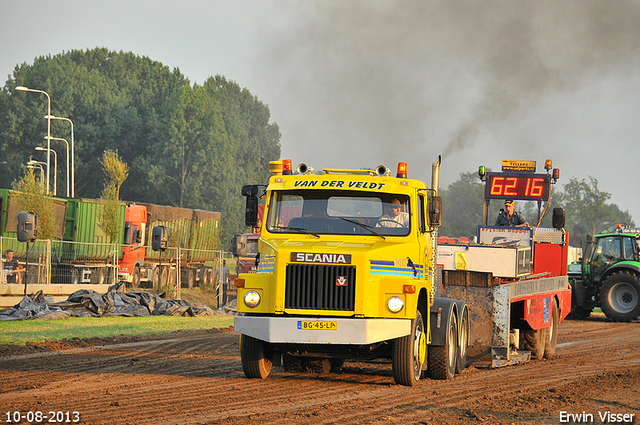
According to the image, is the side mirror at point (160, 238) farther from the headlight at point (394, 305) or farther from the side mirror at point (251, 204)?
the headlight at point (394, 305)

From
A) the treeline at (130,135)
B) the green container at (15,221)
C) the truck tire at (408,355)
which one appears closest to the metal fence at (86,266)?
the green container at (15,221)

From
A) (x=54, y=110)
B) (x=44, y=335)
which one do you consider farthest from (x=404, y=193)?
(x=54, y=110)

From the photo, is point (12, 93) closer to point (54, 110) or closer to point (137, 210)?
point (54, 110)

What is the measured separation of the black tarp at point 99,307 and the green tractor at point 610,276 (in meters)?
12.4

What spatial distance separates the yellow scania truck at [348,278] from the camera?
31.7ft

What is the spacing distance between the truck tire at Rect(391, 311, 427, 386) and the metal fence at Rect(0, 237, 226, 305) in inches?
731

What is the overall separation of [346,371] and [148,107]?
7398 centimetres

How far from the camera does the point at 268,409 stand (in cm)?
837

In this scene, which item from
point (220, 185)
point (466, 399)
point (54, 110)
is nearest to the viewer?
point (466, 399)

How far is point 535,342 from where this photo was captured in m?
14.6

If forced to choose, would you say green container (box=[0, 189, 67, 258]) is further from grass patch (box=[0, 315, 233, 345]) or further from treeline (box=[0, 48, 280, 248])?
treeline (box=[0, 48, 280, 248])

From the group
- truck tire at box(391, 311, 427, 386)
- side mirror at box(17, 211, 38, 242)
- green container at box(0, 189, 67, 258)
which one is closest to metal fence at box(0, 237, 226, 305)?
green container at box(0, 189, 67, 258)

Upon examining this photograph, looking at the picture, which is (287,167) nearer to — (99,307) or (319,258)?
(319,258)

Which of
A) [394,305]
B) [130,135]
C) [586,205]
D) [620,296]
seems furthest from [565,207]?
[394,305]
